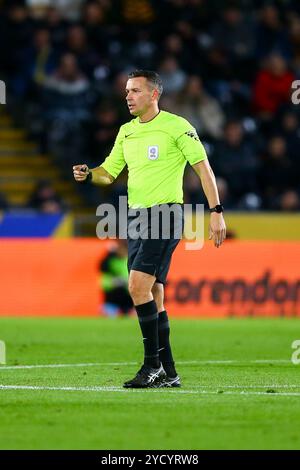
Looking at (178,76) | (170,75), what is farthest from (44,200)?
(178,76)

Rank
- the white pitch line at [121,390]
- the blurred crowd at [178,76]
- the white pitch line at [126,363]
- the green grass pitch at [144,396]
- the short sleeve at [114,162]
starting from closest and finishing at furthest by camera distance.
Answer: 1. the green grass pitch at [144,396]
2. the white pitch line at [121,390]
3. the short sleeve at [114,162]
4. the white pitch line at [126,363]
5. the blurred crowd at [178,76]

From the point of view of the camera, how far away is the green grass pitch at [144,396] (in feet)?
25.1

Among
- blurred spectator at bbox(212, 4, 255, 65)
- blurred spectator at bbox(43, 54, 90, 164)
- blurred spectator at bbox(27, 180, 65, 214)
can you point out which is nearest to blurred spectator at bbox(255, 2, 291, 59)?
blurred spectator at bbox(212, 4, 255, 65)

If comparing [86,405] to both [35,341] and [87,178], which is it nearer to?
[87,178]

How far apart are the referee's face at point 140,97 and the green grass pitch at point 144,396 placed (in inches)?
86.5

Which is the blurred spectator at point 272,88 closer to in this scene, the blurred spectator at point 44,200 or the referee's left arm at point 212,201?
the blurred spectator at point 44,200

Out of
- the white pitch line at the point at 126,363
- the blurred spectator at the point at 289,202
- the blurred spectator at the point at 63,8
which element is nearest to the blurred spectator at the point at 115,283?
the blurred spectator at the point at 289,202

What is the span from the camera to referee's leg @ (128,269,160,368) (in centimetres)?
1023

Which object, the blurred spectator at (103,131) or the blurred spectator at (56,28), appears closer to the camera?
the blurred spectator at (103,131)

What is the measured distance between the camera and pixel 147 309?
1030 centimetres

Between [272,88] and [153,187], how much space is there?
599 inches

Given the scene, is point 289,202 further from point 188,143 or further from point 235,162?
point 188,143

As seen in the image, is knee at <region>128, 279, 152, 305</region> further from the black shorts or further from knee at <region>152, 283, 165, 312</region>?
knee at <region>152, 283, 165, 312</region>
